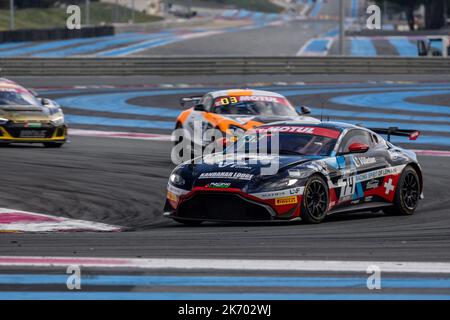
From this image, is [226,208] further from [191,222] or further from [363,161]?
[363,161]

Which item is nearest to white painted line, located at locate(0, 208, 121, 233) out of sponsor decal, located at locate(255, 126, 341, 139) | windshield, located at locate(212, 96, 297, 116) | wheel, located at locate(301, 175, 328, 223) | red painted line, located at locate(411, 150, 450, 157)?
wheel, located at locate(301, 175, 328, 223)

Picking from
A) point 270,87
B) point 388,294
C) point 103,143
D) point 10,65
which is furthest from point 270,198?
point 10,65

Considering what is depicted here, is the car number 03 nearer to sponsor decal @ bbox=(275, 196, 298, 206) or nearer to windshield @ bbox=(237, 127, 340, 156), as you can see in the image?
windshield @ bbox=(237, 127, 340, 156)

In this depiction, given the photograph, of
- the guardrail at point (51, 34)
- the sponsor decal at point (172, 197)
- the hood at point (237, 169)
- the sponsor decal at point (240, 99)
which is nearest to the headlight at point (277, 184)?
the hood at point (237, 169)

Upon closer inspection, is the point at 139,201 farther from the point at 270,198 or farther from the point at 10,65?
the point at 10,65

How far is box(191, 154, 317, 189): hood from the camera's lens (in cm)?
1232

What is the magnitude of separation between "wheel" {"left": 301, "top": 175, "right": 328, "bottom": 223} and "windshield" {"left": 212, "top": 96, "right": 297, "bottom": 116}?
22.2 ft

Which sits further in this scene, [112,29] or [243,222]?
[112,29]

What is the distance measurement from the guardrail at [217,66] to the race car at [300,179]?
29.8 meters

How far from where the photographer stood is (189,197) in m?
12.5

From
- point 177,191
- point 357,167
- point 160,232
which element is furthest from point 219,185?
point 357,167

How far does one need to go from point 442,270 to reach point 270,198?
343cm

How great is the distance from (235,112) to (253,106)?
0.35m

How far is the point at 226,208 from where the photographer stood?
1232 cm
